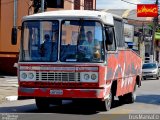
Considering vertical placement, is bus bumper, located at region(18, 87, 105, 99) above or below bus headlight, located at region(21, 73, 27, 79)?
below

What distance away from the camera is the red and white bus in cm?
1571

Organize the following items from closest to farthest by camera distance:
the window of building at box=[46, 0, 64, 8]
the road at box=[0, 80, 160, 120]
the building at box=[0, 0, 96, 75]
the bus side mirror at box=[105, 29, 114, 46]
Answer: the road at box=[0, 80, 160, 120]
the bus side mirror at box=[105, 29, 114, 46]
the building at box=[0, 0, 96, 75]
the window of building at box=[46, 0, 64, 8]

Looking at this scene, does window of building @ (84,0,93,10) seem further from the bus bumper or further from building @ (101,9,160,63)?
the bus bumper

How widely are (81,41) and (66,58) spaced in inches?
26.9

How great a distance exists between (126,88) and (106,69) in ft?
12.3

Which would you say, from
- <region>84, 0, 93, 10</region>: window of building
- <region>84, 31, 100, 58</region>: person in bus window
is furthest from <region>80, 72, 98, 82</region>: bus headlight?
<region>84, 0, 93, 10</region>: window of building

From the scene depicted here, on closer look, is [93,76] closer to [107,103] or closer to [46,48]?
[107,103]

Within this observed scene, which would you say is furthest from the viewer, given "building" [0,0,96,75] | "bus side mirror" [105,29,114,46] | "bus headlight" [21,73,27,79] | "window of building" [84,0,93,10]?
"window of building" [84,0,93,10]

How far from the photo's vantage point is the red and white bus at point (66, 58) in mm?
15711

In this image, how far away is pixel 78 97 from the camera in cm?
1568

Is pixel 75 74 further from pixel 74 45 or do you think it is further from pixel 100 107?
pixel 100 107

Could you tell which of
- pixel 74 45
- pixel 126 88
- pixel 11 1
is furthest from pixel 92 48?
pixel 11 1

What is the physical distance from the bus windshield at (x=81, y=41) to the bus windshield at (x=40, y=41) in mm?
272

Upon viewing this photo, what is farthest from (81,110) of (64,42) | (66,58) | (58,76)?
(64,42)
